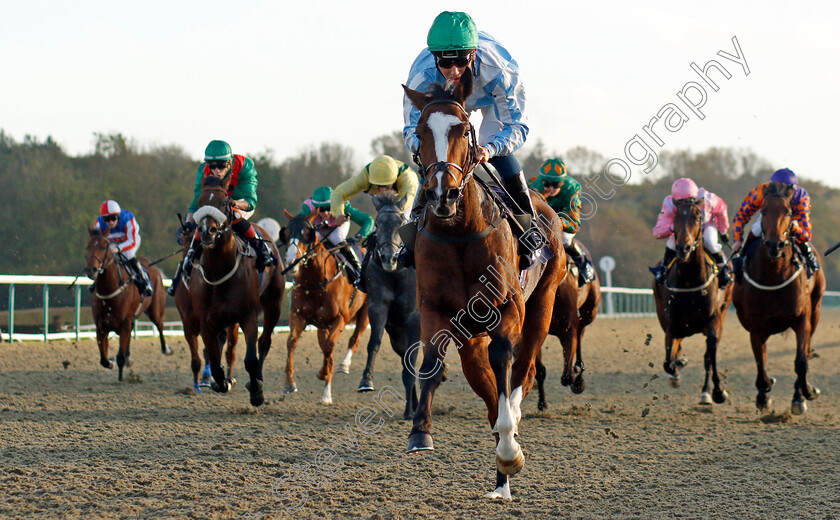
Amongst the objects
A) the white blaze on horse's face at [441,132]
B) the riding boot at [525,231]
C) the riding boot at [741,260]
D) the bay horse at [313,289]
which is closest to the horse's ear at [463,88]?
the white blaze on horse's face at [441,132]

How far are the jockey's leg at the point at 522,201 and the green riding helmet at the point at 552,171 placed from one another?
3.00 metres

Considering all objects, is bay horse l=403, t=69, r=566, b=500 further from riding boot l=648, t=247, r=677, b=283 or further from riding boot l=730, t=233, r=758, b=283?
riding boot l=648, t=247, r=677, b=283

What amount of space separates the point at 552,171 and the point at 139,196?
90.0 feet

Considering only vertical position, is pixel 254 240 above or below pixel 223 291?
above

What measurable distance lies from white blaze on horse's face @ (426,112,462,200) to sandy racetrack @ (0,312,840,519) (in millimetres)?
1703

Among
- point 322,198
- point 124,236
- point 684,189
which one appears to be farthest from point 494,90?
point 124,236

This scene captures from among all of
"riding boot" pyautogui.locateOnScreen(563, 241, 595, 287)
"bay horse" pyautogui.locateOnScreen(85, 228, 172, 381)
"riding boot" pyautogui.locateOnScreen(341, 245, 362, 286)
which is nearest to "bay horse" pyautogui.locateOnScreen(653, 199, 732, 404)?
"riding boot" pyautogui.locateOnScreen(563, 241, 595, 287)

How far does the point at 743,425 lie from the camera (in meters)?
7.92

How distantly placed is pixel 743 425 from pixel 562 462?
8.92 feet

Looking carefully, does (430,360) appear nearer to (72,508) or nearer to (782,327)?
(72,508)

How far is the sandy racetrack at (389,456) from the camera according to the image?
15.3 ft

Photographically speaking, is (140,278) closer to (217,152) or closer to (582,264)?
(217,152)

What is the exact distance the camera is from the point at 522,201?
547cm

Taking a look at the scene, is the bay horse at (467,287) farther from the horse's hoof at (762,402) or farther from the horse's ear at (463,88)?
the horse's hoof at (762,402)
